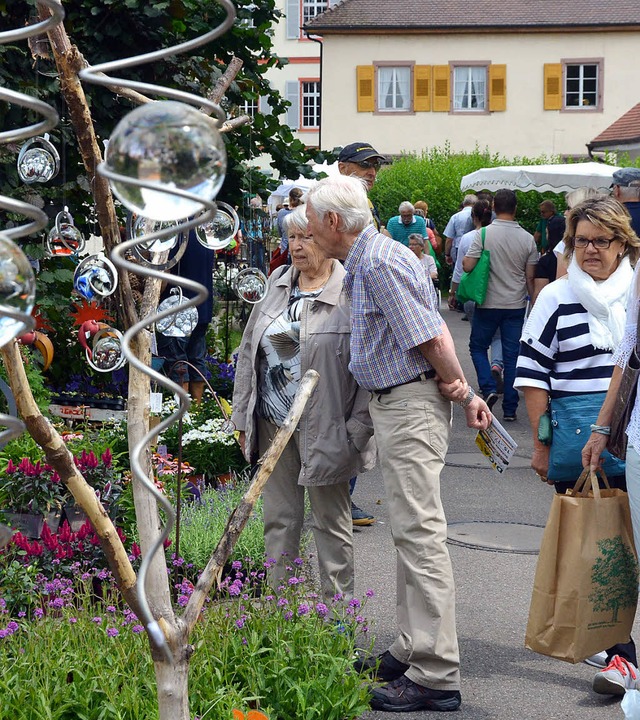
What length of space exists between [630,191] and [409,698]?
5.82 m

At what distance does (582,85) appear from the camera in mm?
39594

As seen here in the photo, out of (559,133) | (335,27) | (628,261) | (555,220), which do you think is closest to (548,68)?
(559,133)

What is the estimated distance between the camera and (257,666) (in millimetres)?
3658

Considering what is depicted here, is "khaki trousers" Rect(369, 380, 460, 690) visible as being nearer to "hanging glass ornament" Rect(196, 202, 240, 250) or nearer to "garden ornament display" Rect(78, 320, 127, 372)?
"hanging glass ornament" Rect(196, 202, 240, 250)

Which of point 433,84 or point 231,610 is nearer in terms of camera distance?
point 231,610

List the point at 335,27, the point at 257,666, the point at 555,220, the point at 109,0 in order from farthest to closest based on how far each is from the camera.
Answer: the point at 335,27
the point at 555,220
the point at 109,0
the point at 257,666

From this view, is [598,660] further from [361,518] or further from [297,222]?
[361,518]

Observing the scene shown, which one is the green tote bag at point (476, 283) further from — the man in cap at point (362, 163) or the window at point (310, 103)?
the window at point (310, 103)

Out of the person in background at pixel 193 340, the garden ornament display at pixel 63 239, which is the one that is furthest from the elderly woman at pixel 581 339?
the person in background at pixel 193 340

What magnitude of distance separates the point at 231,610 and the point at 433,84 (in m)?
37.1

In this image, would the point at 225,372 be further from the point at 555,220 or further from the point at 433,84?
the point at 433,84

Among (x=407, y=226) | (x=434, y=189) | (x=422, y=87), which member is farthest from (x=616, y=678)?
(x=422, y=87)

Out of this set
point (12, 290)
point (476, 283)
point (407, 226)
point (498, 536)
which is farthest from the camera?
point (407, 226)

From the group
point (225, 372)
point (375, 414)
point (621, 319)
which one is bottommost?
point (225, 372)
